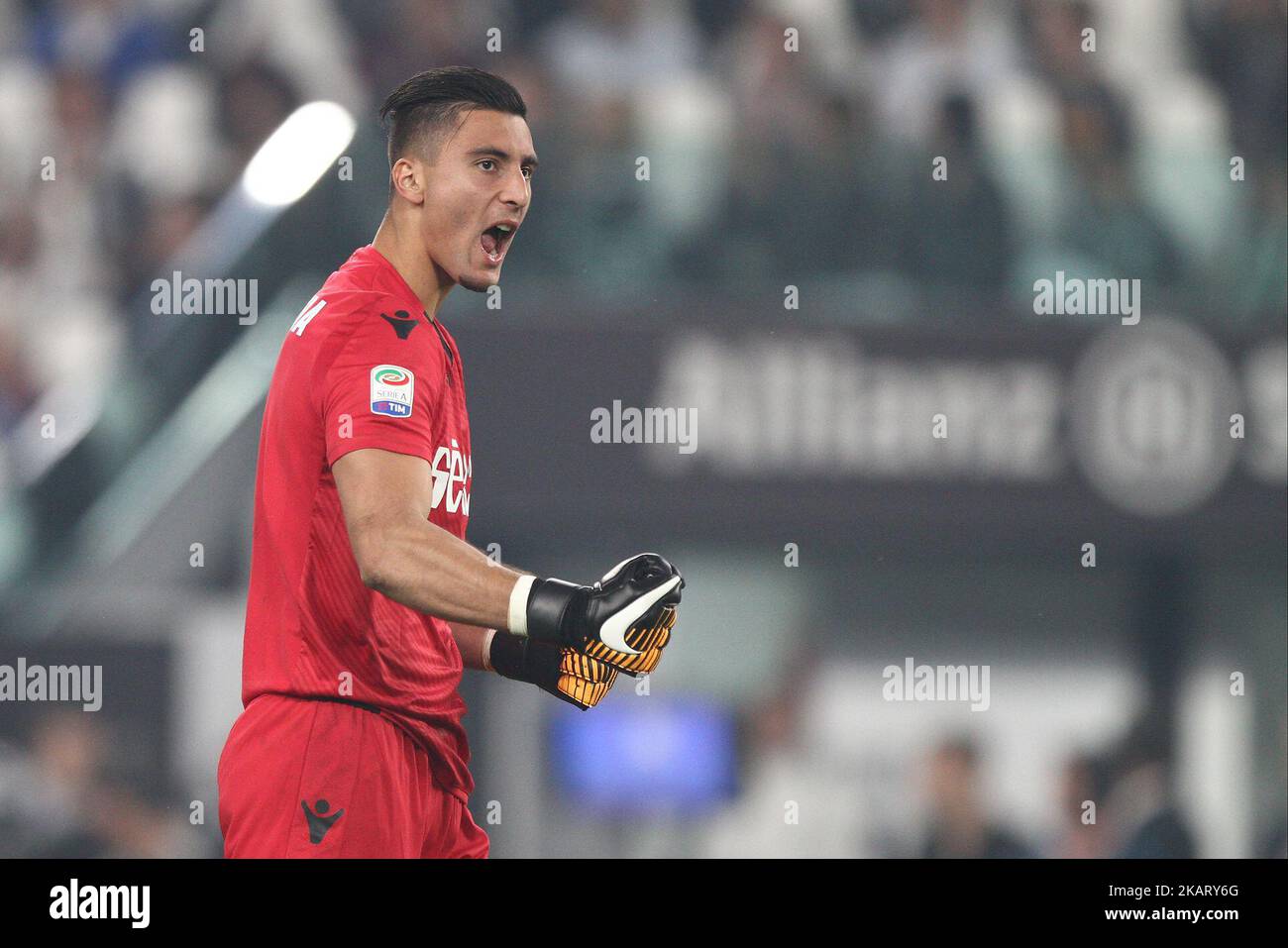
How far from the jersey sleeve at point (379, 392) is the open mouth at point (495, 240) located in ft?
0.95

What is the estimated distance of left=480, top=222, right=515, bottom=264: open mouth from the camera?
367 centimetres

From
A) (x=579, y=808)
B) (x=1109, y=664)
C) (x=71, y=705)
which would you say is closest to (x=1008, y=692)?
(x=1109, y=664)

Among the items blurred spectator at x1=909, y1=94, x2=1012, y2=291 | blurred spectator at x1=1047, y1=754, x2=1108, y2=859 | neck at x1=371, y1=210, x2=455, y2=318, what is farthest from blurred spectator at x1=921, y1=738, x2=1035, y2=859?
neck at x1=371, y1=210, x2=455, y2=318

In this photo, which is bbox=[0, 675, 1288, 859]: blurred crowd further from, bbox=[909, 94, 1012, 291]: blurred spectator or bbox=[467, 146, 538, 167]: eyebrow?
bbox=[467, 146, 538, 167]: eyebrow

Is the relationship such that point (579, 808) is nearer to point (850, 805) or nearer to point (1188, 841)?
point (850, 805)

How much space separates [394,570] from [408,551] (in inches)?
1.5

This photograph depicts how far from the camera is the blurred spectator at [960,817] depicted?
23.5ft

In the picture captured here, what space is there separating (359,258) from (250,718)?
2.95ft

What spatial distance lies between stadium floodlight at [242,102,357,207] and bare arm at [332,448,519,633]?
4.44 metres

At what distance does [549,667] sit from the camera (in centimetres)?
391
